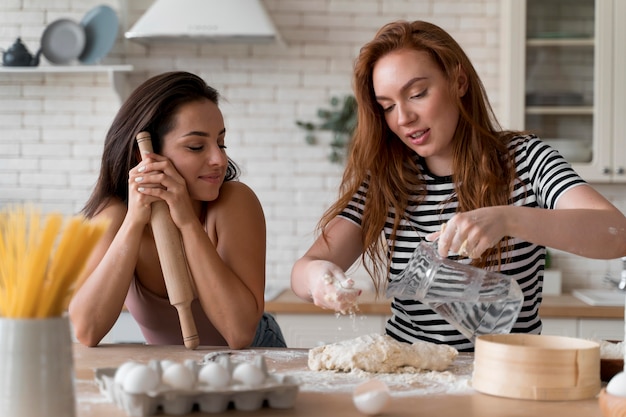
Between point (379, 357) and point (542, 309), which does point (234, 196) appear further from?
point (542, 309)

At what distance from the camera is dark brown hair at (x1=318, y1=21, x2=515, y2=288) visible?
203 cm

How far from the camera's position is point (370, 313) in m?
3.38

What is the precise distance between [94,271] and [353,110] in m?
2.15

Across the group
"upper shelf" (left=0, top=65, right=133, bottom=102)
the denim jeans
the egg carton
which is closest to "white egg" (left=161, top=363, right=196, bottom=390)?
the egg carton

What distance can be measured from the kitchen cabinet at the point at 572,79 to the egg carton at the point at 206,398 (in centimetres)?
262

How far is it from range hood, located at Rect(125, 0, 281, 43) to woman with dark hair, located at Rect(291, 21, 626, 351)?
150cm

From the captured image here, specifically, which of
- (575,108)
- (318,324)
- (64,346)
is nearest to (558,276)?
(575,108)

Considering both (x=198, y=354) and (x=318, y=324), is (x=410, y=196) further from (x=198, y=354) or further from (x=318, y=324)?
(x=318, y=324)

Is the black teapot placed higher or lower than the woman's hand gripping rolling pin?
higher

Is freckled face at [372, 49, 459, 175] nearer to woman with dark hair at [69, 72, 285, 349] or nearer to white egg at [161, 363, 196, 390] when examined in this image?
woman with dark hair at [69, 72, 285, 349]

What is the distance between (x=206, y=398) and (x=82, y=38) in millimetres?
2886

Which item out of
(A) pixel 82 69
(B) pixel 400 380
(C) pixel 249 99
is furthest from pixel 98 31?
(B) pixel 400 380

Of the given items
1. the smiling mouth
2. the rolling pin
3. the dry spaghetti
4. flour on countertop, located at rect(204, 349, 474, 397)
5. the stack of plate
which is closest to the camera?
the dry spaghetti

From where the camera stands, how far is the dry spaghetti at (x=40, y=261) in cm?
104
